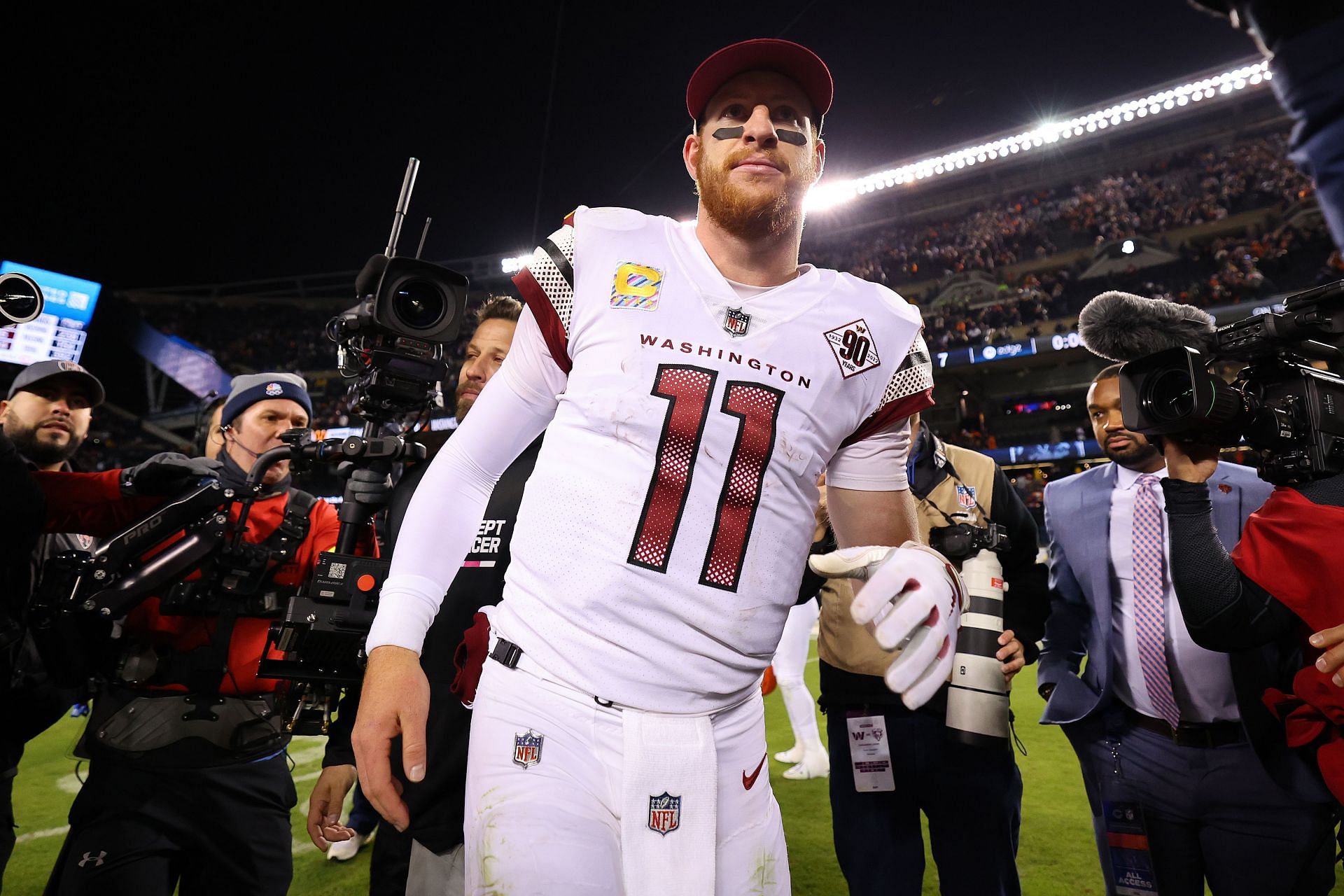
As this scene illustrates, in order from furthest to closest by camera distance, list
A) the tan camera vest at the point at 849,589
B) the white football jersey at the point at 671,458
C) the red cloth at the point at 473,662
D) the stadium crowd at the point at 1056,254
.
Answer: the stadium crowd at the point at 1056,254 < the tan camera vest at the point at 849,589 < the red cloth at the point at 473,662 < the white football jersey at the point at 671,458

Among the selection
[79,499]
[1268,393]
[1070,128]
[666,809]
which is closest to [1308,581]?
[1268,393]

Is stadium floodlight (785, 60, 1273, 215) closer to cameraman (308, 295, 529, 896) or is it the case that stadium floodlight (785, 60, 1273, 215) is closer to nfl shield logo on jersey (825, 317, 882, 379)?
cameraman (308, 295, 529, 896)

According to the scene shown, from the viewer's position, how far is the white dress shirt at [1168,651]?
2.59m

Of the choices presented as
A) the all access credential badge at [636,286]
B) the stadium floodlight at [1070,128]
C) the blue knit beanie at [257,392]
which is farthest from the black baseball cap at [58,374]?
the stadium floodlight at [1070,128]

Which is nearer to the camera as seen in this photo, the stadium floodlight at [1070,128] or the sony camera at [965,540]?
the sony camera at [965,540]

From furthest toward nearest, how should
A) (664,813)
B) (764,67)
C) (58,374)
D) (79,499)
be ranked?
(58,374) → (79,499) → (764,67) → (664,813)

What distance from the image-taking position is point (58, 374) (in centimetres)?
365

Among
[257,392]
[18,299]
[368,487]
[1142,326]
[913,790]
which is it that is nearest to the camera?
[368,487]

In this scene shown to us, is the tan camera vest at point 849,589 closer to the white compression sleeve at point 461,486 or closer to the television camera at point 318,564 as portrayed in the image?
the white compression sleeve at point 461,486

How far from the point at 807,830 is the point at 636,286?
3997mm

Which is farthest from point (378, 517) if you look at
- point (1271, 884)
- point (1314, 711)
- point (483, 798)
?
point (1271, 884)

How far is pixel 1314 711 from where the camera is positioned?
2111mm

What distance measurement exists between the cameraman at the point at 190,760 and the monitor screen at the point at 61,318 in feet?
40.5

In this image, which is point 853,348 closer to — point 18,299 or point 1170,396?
point 1170,396
